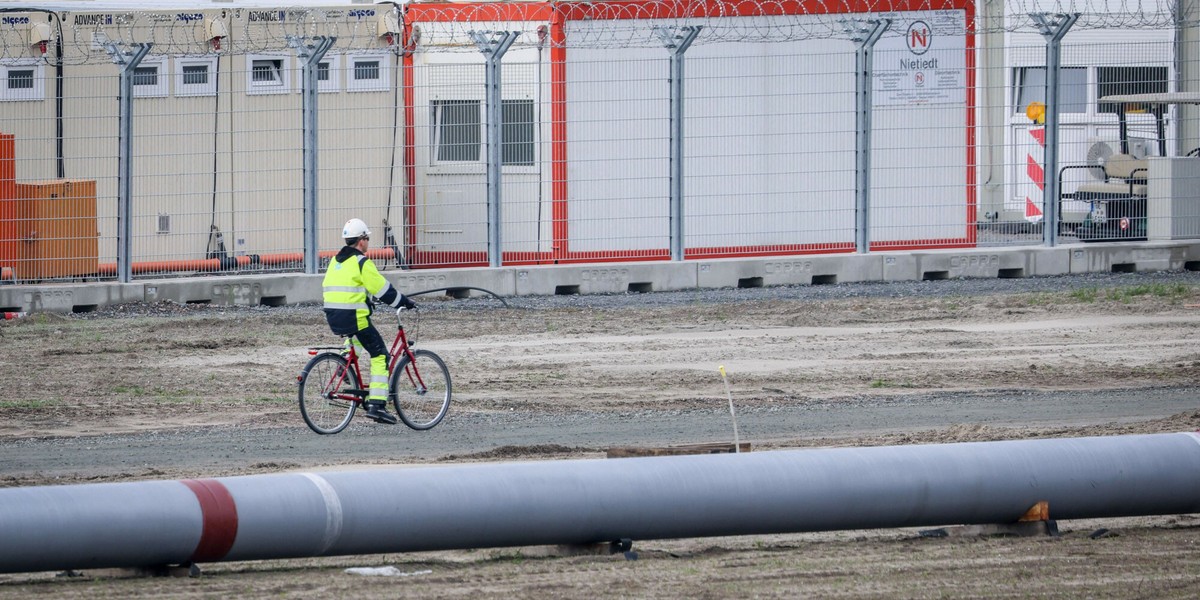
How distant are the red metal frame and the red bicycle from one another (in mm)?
6286

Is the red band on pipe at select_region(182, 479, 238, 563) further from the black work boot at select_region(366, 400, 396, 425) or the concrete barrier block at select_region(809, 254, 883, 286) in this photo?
the concrete barrier block at select_region(809, 254, 883, 286)

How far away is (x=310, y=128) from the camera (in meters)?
18.2

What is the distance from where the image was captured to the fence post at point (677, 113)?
18.5 meters

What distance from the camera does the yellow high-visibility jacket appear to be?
12.1 metres

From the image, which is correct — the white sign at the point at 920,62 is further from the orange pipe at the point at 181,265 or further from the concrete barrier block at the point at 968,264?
the orange pipe at the point at 181,265

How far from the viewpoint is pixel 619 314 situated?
57.4 ft

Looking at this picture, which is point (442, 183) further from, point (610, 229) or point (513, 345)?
point (513, 345)

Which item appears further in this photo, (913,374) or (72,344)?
(72,344)

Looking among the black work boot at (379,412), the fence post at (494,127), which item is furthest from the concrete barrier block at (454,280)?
the black work boot at (379,412)

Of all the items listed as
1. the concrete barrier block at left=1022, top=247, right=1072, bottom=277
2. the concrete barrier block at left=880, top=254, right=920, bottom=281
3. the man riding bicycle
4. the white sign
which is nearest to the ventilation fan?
the concrete barrier block at left=1022, top=247, right=1072, bottom=277

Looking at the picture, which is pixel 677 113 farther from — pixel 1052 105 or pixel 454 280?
pixel 1052 105

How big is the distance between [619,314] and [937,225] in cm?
461

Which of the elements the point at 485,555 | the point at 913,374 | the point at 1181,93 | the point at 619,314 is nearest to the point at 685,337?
the point at 619,314

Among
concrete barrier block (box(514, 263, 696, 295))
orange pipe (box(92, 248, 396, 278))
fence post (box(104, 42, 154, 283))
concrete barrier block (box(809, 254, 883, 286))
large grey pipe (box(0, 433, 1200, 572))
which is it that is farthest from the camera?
concrete barrier block (box(809, 254, 883, 286))
